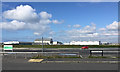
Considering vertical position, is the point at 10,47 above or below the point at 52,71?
above

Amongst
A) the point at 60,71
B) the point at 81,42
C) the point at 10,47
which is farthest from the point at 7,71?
the point at 81,42

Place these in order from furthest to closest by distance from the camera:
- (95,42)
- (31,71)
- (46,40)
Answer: (46,40) < (95,42) < (31,71)

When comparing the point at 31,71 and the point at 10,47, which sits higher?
the point at 10,47

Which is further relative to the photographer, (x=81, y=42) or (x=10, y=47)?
(x=81, y=42)

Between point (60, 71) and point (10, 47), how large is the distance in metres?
12.4

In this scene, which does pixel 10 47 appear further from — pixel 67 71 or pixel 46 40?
pixel 46 40

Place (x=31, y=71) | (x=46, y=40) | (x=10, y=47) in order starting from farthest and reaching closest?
(x=46, y=40), (x=10, y=47), (x=31, y=71)

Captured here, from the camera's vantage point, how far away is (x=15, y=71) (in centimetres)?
862

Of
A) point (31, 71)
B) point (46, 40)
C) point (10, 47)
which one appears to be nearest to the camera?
point (31, 71)

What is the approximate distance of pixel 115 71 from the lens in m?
8.62

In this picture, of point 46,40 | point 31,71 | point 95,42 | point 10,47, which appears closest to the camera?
point 31,71

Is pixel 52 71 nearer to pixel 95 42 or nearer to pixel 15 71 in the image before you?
pixel 15 71

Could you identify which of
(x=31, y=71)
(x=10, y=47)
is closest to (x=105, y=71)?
(x=31, y=71)

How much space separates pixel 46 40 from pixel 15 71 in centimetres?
11916
